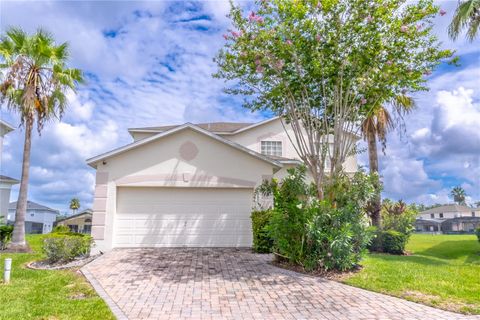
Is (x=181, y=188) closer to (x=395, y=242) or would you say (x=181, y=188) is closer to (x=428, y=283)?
(x=428, y=283)

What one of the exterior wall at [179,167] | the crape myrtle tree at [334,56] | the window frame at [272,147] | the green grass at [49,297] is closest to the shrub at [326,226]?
the crape myrtle tree at [334,56]

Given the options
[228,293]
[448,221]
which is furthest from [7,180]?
[448,221]

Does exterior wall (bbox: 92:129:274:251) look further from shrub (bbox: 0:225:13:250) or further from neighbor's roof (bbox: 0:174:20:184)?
neighbor's roof (bbox: 0:174:20:184)

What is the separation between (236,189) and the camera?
1438cm

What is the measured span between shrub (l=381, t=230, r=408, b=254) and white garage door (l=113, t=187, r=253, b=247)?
664cm

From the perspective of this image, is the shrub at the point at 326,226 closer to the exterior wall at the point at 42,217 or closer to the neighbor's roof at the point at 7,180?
the neighbor's roof at the point at 7,180

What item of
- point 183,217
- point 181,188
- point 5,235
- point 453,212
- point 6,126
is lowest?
point 5,235

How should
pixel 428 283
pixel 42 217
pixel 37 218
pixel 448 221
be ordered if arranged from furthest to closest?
pixel 448 221 → pixel 42 217 → pixel 37 218 → pixel 428 283

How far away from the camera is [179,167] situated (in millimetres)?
14094

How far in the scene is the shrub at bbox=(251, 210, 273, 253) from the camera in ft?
41.9

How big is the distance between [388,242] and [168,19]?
44.7 ft

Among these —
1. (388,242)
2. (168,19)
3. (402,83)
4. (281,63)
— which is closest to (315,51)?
(281,63)

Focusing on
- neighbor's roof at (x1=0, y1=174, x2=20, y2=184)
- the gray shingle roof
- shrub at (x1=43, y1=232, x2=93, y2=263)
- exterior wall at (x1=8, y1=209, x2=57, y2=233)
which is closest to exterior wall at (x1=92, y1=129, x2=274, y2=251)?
shrub at (x1=43, y1=232, x2=93, y2=263)

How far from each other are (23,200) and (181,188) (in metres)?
7.63
